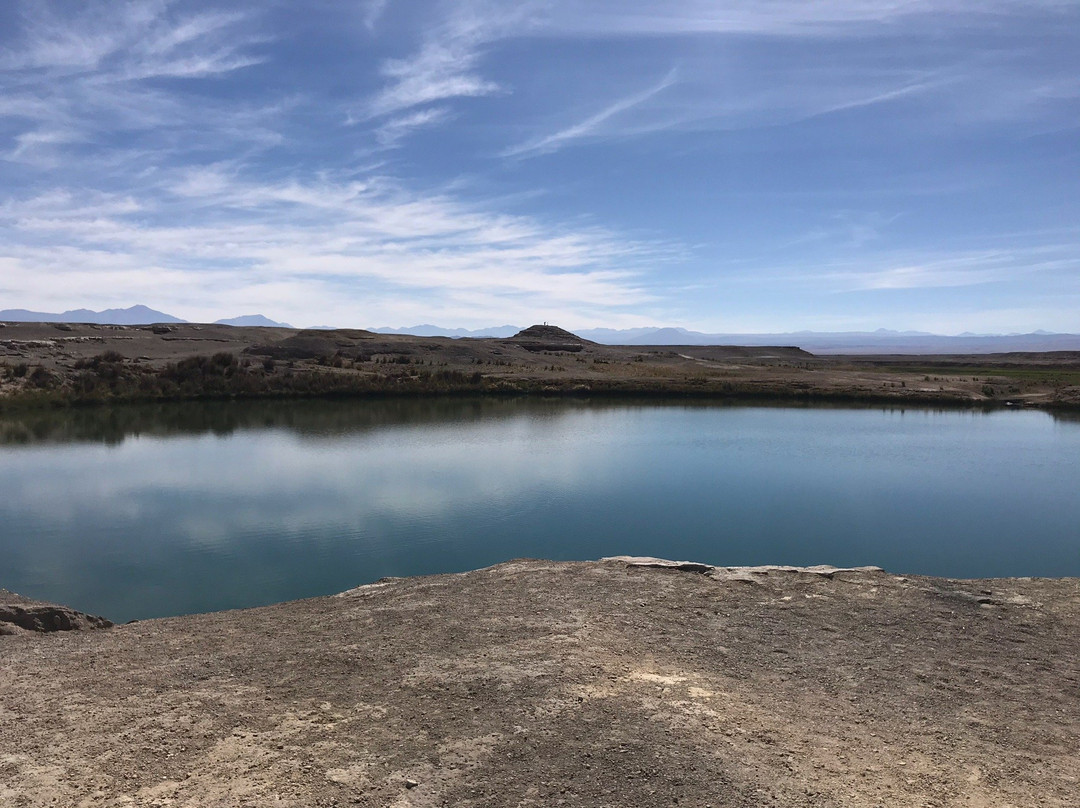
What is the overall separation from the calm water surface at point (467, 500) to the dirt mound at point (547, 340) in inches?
1518

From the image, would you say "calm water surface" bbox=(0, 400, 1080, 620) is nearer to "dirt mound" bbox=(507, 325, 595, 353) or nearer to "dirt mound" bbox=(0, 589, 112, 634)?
"dirt mound" bbox=(0, 589, 112, 634)

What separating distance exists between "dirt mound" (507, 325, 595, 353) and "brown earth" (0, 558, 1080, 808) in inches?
2396

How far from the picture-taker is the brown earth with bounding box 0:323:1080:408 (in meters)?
37.8

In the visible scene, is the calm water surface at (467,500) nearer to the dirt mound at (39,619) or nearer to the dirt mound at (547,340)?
the dirt mound at (39,619)

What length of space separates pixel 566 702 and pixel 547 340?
2970 inches

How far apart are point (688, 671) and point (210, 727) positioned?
14.3ft

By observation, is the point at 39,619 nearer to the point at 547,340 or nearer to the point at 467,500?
the point at 467,500

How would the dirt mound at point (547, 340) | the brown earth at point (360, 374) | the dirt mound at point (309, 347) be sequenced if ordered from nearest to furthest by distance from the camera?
the brown earth at point (360, 374)
the dirt mound at point (309, 347)
the dirt mound at point (547, 340)

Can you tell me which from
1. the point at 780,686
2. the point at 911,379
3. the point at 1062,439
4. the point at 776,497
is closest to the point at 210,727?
the point at 780,686

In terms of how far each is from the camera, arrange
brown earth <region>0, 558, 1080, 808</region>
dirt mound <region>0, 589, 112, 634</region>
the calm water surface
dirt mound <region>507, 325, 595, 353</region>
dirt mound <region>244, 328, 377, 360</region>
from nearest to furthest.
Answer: brown earth <region>0, 558, 1080, 808</region>, dirt mound <region>0, 589, 112, 634</region>, the calm water surface, dirt mound <region>244, 328, 377, 360</region>, dirt mound <region>507, 325, 595, 353</region>

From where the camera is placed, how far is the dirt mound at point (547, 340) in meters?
70.9

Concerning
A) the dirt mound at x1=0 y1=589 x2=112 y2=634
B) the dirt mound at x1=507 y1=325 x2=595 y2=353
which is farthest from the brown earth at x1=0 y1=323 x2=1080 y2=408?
the dirt mound at x1=0 y1=589 x2=112 y2=634

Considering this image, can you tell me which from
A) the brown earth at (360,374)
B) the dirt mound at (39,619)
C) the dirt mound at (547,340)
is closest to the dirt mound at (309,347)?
the brown earth at (360,374)

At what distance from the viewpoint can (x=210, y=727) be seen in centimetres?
589
